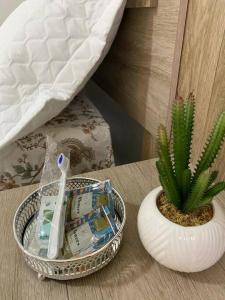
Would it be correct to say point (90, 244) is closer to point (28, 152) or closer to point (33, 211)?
point (33, 211)

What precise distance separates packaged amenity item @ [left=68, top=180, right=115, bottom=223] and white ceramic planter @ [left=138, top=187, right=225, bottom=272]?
9 centimetres

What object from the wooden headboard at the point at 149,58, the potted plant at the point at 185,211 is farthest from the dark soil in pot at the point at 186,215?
the wooden headboard at the point at 149,58

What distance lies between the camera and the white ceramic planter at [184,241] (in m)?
0.35

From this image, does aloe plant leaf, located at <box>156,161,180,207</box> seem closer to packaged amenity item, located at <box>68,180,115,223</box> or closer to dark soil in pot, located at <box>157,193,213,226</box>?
dark soil in pot, located at <box>157,193,213,226</box>

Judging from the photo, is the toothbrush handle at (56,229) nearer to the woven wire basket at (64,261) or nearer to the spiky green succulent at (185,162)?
the woven wire basket at (64,261)

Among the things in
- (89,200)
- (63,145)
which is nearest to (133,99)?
(63,145)

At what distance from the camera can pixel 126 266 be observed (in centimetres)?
42

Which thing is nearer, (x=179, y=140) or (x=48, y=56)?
(x=179, y=140)

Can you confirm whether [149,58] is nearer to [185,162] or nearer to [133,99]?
[133,99]

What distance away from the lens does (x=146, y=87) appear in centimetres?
77

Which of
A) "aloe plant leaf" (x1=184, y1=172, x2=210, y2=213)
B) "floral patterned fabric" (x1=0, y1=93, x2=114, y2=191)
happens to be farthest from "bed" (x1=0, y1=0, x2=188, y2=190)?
"aloe plant leaf" (x1=184, y1=172, x2=210, y2=213)

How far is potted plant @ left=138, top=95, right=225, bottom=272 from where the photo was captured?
0.35m

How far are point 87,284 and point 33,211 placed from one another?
159mm

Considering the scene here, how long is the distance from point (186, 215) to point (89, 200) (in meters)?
0.17
